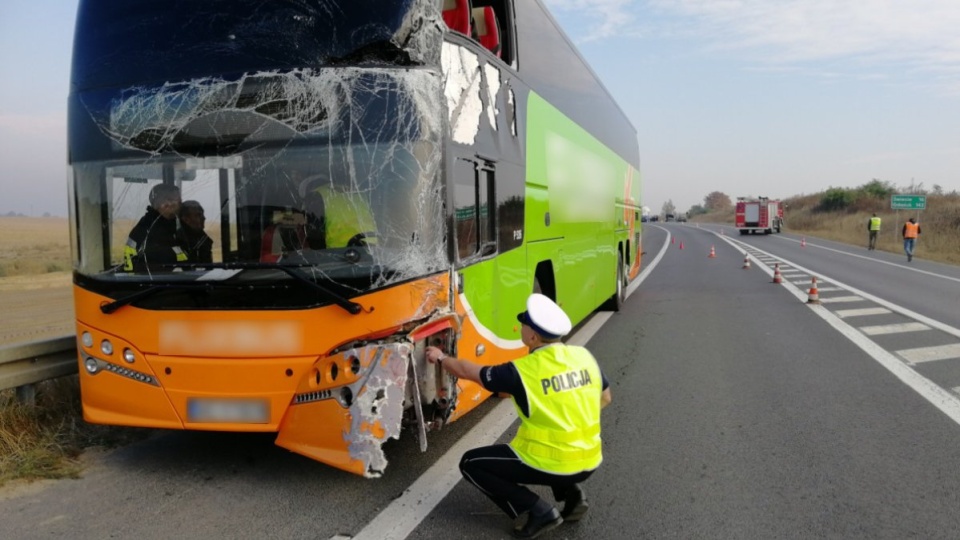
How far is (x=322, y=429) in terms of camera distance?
4422 mm

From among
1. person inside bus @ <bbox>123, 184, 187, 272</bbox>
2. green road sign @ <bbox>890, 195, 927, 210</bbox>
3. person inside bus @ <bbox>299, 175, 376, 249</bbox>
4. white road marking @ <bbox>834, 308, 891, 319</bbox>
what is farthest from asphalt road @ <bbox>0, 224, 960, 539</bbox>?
green road sign @ <bbox>890, 195, 927, 210</bbox>

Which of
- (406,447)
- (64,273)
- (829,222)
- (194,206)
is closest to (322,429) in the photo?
(406,447)

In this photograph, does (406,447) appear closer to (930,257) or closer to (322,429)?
(322,429)

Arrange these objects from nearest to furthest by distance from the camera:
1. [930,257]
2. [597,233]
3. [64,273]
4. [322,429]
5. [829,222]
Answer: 1. [322,429]
2. [597,233]
3. [64,273]
4. [930,257]
5. [829,222]

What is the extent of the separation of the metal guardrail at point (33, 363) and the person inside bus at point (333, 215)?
2.56 meters

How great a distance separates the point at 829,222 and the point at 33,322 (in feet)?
258

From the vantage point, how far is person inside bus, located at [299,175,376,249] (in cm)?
452

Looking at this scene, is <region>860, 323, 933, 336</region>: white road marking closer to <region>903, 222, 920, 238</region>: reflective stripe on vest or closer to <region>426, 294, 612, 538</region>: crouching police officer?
<region>426, 294, 612, 538</region>: crouching police officer

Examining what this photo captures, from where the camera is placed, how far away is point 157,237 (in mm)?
4801

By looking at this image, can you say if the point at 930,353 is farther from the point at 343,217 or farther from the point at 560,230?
the point at 343,217

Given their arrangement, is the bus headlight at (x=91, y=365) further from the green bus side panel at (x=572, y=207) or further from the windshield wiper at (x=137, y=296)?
the green bus side panel at (x=572, y=207)

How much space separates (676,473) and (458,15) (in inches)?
142

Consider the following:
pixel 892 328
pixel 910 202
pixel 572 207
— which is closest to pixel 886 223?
pixel 910 202

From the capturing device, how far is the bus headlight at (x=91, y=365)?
16.2 ft
